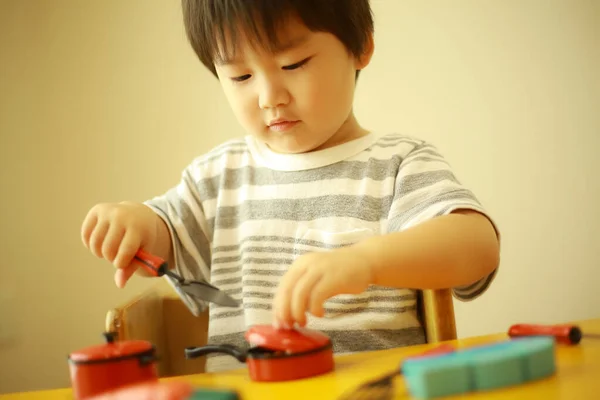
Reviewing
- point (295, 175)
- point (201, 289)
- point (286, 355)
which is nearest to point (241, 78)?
point (295, 175)

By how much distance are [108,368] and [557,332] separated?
35 cm

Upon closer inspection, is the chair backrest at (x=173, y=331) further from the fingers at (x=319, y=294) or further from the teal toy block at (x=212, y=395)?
the teal toy block at (x=212, y=395)

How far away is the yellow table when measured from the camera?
1.20ft

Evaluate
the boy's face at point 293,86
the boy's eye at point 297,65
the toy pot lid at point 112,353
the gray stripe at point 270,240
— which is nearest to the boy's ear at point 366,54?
the boy's face at point 293,86

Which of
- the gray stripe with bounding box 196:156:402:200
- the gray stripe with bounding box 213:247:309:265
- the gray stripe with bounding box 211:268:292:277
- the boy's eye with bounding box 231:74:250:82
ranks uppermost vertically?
the boy's eye with bounding box 231:74:250:82

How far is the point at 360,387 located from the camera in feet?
1.38

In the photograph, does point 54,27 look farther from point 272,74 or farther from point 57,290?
point 272,74

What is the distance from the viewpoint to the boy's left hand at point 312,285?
49 centimetres

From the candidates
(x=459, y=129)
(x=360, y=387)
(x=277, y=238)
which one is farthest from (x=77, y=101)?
(x=360, y=387)

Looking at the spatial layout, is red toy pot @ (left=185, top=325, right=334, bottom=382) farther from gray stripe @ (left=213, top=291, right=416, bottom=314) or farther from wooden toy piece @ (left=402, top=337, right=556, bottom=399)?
gray stripe @ (left=213, top=291, right=416, bottom=314)

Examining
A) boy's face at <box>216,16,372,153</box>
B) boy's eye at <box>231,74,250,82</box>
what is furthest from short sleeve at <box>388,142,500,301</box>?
boy's eye at <box>231,74,250,82</box>

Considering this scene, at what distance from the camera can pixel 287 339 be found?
0.48 metres

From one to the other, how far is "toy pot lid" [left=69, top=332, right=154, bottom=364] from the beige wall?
82cm

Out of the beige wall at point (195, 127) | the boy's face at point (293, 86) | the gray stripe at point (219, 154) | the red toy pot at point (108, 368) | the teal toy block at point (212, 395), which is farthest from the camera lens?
the beige wall at point (195, 127)
